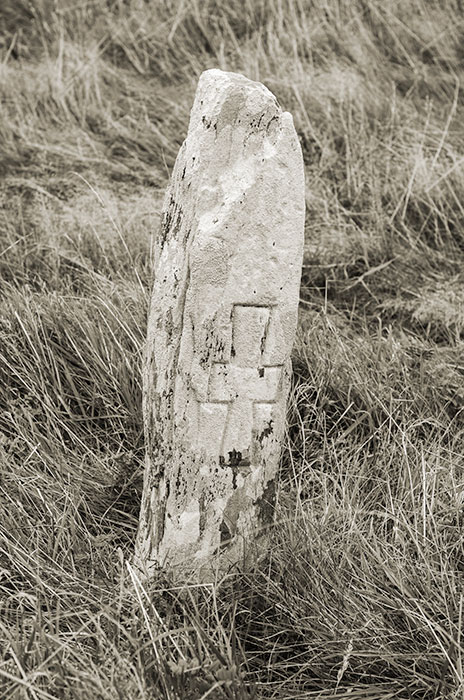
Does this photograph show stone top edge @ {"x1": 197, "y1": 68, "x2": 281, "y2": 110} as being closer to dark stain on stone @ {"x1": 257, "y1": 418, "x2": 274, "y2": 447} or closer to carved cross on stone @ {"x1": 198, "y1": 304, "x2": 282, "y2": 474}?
carved cross on stone @ {"x1": 198, "y1": 304, "x2": 282, "y2": 474}

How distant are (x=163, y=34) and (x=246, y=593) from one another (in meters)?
4.13

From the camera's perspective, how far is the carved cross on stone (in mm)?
2293

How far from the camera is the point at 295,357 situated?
3246 millimetres

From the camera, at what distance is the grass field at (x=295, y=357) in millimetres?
2211

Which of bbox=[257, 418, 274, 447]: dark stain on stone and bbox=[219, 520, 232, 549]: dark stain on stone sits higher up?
bbox=[257, 418, 274, 447]: dark stain on stone

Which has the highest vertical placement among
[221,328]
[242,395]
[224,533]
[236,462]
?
[221,328]

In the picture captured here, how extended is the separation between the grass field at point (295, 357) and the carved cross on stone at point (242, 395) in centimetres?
32

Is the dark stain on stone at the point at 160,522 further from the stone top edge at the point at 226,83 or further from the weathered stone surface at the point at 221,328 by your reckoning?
the stone top edge at the point at 226,83

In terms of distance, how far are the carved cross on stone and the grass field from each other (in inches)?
12.5

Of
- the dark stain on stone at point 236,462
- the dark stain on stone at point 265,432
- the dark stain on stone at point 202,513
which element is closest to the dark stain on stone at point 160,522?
the dark stain on stone at point 202,513

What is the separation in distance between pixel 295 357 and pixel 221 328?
1.03 metres

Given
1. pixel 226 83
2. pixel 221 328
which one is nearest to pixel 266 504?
pixel 221 328

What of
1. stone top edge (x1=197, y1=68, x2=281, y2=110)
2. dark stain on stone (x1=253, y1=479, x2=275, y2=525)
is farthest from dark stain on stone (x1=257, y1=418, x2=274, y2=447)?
stone top edge (x1=197, y1=68, x2=281, y2=110)

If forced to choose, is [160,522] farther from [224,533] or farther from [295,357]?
[295,357]
